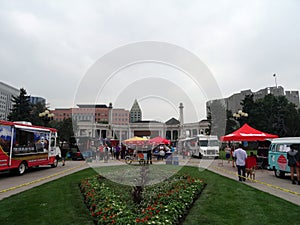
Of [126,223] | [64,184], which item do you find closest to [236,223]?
[126,223]

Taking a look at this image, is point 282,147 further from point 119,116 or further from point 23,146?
point 23,146

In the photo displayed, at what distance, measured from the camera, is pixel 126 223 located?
5023 mm

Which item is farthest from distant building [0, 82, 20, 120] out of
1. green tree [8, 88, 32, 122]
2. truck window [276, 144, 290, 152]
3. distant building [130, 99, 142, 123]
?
truck window [276, 144, 290, 152]

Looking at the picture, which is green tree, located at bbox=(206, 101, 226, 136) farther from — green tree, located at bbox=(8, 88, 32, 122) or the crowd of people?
green tree, located at bbox=(8, 88, 32, 122)

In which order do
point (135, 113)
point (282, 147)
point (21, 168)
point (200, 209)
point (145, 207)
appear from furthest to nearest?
point (21, 168) < point (282, 147) < point (135, 113) < point (145, 207) < point (200, 209)

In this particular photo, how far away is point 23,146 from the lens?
49.1 ft

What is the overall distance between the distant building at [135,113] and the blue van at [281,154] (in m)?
8.82

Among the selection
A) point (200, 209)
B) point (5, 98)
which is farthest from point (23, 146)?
point (5, 98)

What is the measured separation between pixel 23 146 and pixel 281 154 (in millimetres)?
15661

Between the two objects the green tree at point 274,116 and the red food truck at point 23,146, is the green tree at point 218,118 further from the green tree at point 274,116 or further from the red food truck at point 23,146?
the green tree at point 274,116

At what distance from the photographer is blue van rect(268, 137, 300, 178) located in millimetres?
13148

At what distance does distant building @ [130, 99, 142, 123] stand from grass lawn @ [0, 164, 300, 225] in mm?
3564

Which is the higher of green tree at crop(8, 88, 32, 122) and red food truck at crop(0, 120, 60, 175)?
green tree at crop(8, 88, 32, 122)

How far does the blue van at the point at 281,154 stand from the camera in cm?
1315
